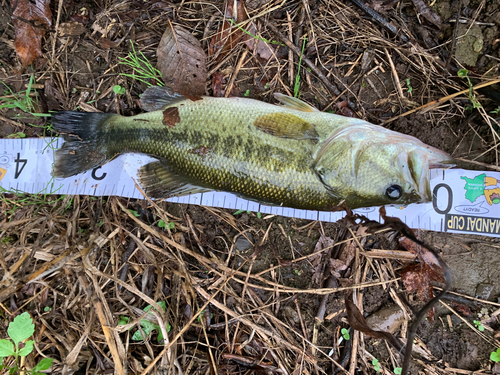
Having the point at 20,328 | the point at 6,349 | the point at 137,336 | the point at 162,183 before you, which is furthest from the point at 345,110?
the point at 6,349

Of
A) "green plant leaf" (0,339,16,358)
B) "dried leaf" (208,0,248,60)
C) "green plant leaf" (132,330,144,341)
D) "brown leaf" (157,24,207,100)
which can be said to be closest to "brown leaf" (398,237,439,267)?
"brown leaf" (157,24,207,100)

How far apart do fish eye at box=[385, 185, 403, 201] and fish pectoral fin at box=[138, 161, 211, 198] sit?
1.63m

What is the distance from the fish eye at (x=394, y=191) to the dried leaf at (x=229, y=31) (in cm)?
215

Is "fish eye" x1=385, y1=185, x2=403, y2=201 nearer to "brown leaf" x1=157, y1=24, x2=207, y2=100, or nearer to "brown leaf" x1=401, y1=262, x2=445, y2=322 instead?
"brown leaf" x1=401, y1=262, x2=445, y2=322

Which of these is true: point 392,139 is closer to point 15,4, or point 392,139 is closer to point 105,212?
point 105,212

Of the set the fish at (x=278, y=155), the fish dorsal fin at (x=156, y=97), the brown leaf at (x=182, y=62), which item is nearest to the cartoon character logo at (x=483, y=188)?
the fish at (x=278, y=155)

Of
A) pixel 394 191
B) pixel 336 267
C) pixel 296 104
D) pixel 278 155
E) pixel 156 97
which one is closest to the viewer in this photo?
pixel 394 191

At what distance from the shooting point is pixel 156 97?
3.06 m

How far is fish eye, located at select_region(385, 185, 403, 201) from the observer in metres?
2.53

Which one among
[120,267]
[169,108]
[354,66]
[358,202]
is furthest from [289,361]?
[354,66]

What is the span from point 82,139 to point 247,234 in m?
1.98

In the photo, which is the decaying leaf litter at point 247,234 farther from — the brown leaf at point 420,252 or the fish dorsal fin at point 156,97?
the fish dorsal fin at point 156,97

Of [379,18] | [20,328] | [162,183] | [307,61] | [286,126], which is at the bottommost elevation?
[20,328]

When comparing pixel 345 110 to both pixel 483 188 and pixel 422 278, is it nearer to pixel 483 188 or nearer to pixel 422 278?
pixel 483 188
